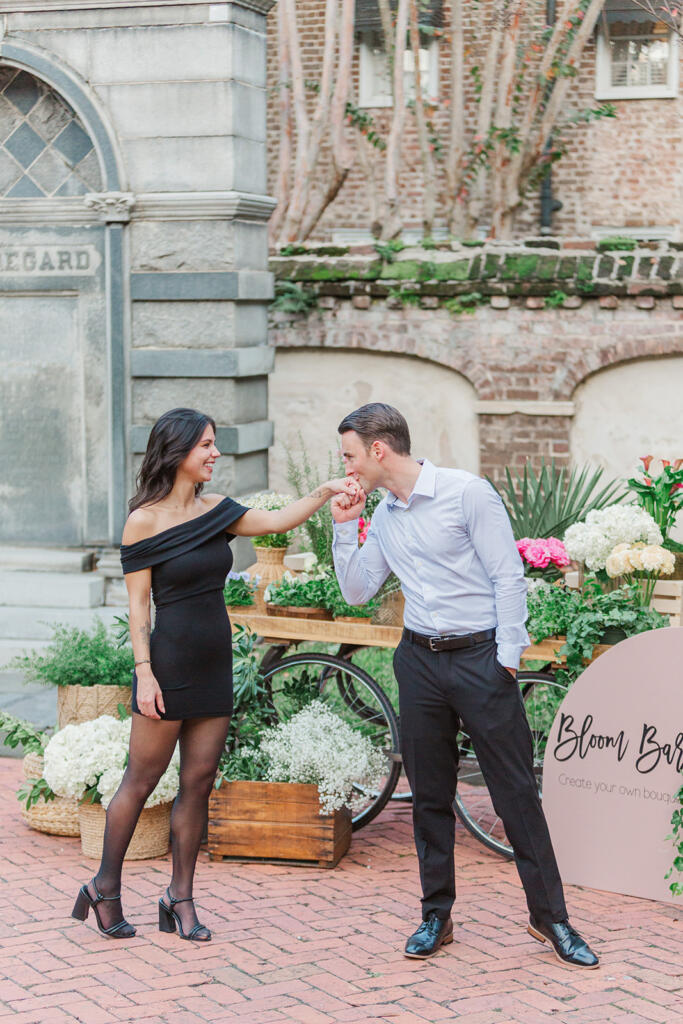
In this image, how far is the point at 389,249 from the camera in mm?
12125

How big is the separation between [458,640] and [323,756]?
4.18ft

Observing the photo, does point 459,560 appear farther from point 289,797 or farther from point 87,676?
point 87,676

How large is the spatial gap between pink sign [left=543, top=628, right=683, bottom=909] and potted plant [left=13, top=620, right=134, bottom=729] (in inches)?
78.3

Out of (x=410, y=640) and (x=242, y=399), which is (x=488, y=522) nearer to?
(x=410, y=640)

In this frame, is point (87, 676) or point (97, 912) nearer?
point (97, 912)

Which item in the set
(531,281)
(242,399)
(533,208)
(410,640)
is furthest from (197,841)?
(533,208)

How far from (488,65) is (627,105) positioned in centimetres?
373

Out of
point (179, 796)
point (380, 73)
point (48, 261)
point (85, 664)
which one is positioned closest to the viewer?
point (179, 796)

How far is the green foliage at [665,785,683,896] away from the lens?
502cm

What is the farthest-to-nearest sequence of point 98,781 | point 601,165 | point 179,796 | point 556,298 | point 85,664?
point 601,165, point 556,298, point 85,664, point 98,781, point 179,796

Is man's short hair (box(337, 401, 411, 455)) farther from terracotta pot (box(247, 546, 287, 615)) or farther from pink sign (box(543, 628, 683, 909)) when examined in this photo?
terracotta pot (box(247, 546, 287, 615))

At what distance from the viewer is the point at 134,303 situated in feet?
27.7

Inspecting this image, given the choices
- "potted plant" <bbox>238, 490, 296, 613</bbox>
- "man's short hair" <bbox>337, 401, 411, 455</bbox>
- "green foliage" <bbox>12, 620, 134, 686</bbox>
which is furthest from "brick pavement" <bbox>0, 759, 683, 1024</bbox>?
"man's short hair" <bbox>337, 401, 411, 455</bbox>

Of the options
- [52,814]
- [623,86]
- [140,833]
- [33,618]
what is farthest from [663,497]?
[623,86]
